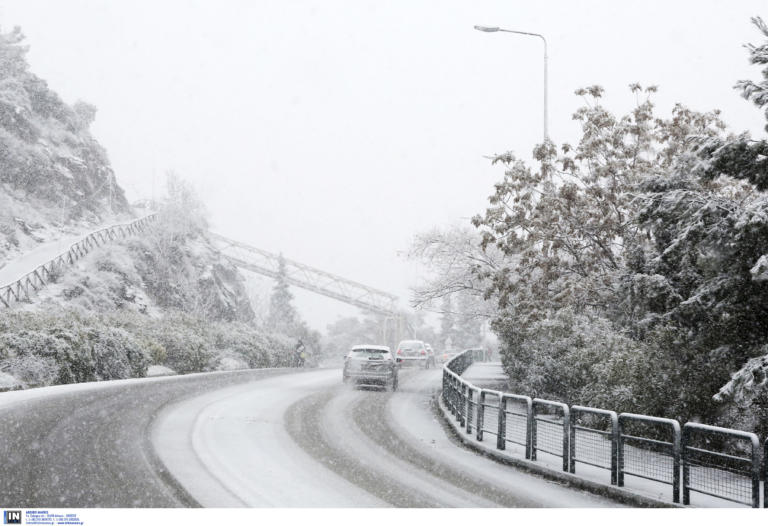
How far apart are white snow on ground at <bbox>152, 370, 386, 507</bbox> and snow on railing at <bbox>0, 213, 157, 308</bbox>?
47.8ft

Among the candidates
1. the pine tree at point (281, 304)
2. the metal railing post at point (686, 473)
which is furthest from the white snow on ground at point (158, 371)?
the pine tree at point (281, 304)

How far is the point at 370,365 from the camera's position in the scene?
24250 mm

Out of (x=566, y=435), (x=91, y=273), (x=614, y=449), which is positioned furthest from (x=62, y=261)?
(x=614, y=449)

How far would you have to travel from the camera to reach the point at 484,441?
13.3 metres

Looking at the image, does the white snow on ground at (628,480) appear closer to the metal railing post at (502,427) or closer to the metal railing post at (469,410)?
the metal railing post at (502,427)

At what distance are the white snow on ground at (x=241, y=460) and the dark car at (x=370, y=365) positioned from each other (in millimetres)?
6498

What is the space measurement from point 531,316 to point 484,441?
587 cm

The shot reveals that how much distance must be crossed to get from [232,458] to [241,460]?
183mm

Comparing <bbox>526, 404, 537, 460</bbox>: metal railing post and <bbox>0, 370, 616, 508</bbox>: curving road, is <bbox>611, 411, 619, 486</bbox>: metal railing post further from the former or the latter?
<bbox>526, 404, 537, 460</bbox>: metal railing post

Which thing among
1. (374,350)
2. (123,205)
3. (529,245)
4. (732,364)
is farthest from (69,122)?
(732,364)

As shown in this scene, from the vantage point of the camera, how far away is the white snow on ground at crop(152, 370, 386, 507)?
8367 mm

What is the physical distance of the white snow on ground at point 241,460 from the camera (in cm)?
837

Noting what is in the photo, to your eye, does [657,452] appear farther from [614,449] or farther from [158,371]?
[158,371]

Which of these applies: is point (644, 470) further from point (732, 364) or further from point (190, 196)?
point (190, 196)
